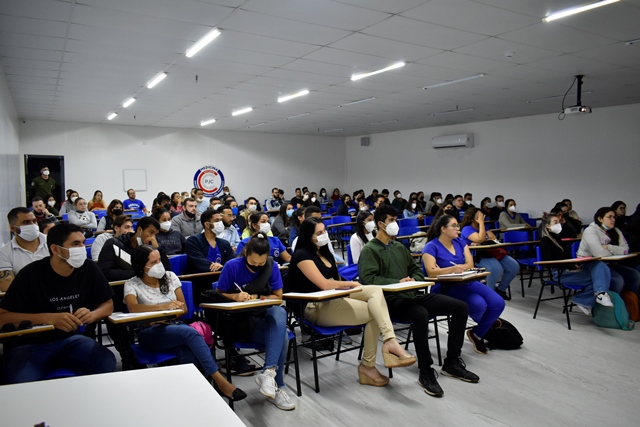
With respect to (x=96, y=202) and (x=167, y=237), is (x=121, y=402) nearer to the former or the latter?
(x=167, y=237)

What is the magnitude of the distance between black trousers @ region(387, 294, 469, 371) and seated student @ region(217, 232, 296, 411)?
41.6 inches

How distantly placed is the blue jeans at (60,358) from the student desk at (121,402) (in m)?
1.29

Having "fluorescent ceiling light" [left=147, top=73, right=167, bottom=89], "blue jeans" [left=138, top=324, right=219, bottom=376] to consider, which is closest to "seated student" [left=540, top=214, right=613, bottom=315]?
"blue jeans" [left=138, top=324, right=219, bottom=376]

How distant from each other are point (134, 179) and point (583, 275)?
41.8ft

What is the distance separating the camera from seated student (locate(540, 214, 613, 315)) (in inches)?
209

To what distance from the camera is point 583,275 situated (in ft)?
17.9

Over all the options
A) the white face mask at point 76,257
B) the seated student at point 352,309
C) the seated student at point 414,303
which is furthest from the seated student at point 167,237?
the seated student at point 414,303

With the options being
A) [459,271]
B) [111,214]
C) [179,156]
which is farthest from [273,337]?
[179,156]

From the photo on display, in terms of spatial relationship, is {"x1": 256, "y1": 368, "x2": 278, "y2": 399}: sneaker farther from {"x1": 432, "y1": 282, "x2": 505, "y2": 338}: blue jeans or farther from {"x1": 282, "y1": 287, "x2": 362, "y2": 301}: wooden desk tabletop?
{"x1": 432, "y1": 282, "x2": 505, "y2": 338}: blue jeans

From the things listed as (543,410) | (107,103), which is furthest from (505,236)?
(107,103)

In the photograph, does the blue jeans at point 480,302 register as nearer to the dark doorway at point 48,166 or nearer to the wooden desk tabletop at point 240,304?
the wooden desk tabletop at point 240,304

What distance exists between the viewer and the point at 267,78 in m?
7.73

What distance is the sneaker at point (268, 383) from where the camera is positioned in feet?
11.0

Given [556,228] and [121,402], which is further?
[556,228]
